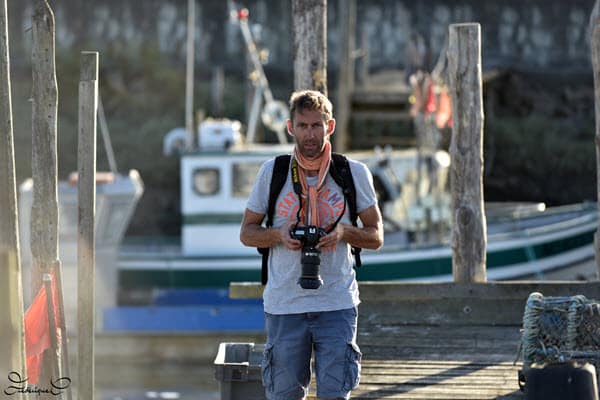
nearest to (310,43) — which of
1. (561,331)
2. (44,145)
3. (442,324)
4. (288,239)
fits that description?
(442,324)

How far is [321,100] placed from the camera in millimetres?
6656

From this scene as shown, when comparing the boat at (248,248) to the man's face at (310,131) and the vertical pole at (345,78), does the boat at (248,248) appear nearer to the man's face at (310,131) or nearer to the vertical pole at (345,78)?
the vertical pole at (345,78)

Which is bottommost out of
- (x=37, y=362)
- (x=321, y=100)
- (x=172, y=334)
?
(x=172, y=334)

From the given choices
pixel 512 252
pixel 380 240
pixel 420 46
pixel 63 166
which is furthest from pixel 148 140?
pixel 380 240

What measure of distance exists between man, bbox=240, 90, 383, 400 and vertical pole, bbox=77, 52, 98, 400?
7.05 ft

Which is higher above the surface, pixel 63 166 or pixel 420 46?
pixel 420 46

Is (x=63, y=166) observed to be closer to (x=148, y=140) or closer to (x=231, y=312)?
(x=148, y=140)

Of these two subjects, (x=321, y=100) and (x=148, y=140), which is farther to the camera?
(x=148, y=140)

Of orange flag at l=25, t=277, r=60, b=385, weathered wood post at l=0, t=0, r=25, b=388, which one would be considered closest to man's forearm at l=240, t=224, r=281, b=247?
weathered wood post at l=0, t=0, r=25, b=388

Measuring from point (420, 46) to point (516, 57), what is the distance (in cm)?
602

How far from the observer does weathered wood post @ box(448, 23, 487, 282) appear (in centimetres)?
999

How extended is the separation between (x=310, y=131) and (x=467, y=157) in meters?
3.64

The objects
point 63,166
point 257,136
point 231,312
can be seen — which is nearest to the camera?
point 231,312

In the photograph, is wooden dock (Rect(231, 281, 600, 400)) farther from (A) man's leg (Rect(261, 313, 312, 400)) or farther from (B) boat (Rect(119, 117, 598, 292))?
(B) boat (Rect(119, 117, 598, 292))
